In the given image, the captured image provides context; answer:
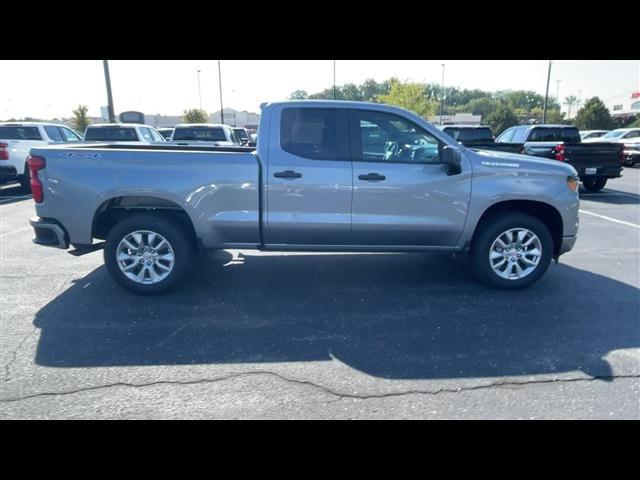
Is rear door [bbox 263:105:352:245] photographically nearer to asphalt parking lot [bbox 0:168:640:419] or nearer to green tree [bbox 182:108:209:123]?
asphalt parking lot [bbox 0:168:640:419]

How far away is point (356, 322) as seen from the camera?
13.2 ft

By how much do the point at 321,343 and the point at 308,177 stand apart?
5.86 ft

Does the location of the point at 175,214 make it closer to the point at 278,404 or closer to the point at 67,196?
the point at 67,196

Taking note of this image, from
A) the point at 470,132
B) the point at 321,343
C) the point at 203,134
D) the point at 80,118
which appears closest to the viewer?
the point at 321,343

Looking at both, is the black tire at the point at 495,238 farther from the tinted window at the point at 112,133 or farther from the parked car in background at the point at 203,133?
the tinted window at the point at 112,133

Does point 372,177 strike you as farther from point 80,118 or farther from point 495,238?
point 80,118

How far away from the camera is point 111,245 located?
454 cm

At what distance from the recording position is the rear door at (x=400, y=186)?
456 cm

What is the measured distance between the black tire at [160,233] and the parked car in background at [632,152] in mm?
22138

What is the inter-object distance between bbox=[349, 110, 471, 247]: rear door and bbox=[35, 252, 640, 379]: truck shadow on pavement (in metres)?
0.70

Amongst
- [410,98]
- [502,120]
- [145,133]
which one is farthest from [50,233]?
[502,120]

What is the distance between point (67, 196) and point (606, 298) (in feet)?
19.4

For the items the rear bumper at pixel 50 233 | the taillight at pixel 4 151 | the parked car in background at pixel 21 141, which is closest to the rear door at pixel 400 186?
the rear bumper at pixel 50 233

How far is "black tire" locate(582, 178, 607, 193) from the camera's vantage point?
40.0 feet
